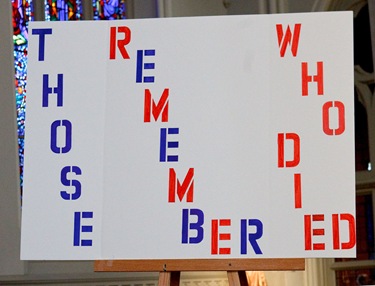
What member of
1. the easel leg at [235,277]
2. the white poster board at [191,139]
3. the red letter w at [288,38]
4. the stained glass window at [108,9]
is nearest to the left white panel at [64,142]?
the white poster board at [191,139]

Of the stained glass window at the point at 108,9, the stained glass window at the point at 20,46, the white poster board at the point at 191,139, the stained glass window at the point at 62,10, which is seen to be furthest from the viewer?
the stained glass window at the point at 108,9

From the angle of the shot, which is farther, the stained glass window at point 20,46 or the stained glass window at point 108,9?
the stained glass window at point 108,9

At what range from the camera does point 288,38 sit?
10.7ft

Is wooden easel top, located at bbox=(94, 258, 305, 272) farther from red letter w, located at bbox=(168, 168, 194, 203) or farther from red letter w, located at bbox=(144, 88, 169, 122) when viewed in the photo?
red letter w, located at bbox=(144, 88, 169, 122)

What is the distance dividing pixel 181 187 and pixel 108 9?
14.2 ft

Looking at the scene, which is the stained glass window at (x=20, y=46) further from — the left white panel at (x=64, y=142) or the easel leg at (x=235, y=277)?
the easel leg at (x=235, y=277)

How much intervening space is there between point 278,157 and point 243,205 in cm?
19

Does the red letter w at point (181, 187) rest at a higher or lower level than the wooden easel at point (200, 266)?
higher

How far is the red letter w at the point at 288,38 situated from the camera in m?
3.25

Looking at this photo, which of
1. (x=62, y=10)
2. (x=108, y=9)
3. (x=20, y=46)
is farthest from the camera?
(x=108, y=9)

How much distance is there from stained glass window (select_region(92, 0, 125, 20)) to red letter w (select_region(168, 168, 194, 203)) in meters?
4.27

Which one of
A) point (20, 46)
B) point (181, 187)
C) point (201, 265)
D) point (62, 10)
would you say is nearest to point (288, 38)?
point (181, 187)

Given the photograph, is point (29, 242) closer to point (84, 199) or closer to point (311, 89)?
point (84, 199)

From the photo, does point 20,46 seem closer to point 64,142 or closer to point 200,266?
point 64,142
